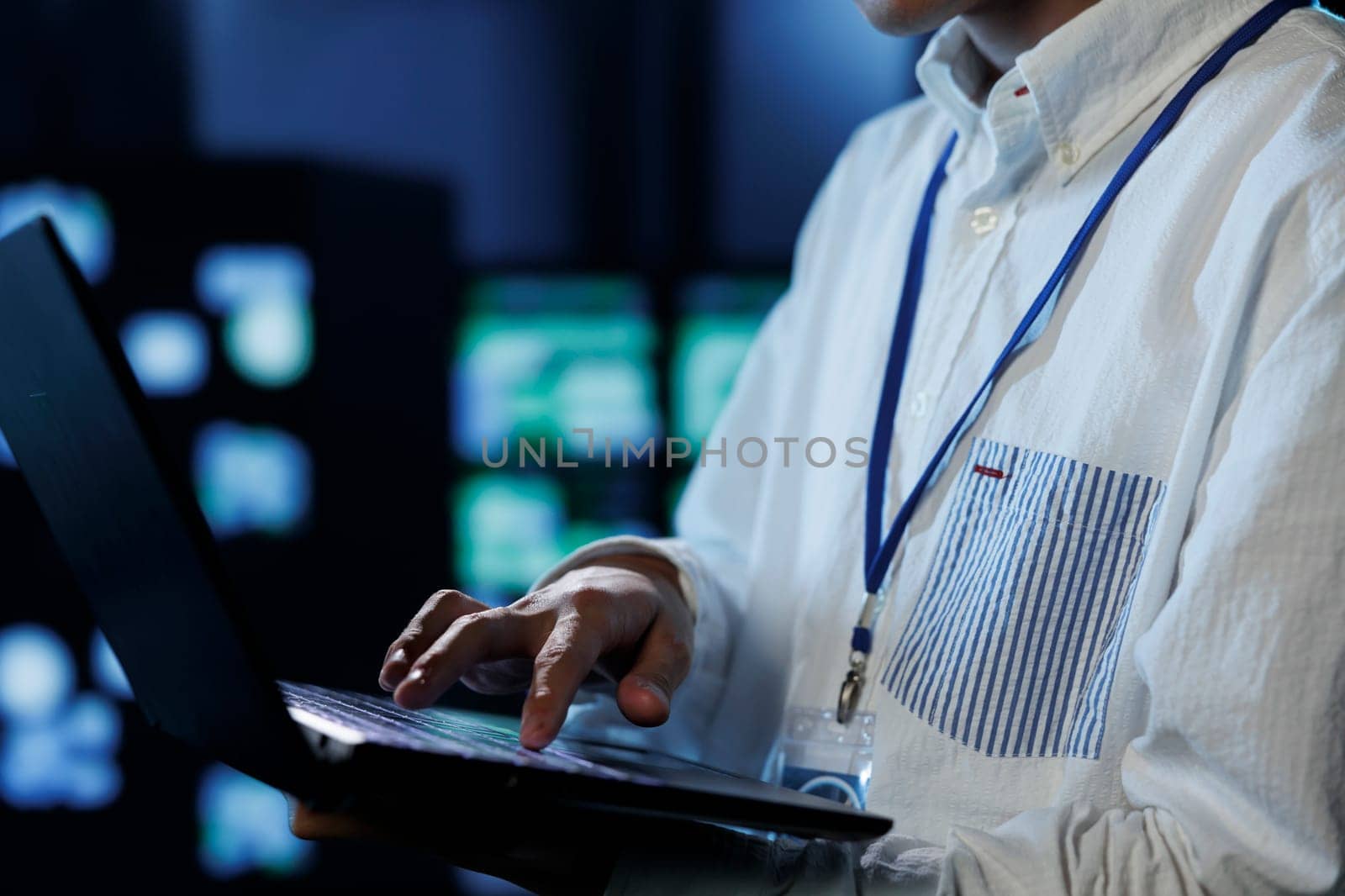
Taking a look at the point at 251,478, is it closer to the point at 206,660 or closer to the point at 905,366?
the point at 905,366

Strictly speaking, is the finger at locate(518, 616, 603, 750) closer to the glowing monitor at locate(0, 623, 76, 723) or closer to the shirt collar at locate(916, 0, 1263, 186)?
the shirt collar at locate(916, 0, 1263, 186)

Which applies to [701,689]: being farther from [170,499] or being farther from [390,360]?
[390,360]

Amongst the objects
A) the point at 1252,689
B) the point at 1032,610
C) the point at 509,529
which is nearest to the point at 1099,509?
the point at 1032,610

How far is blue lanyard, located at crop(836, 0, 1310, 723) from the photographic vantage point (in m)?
0.92

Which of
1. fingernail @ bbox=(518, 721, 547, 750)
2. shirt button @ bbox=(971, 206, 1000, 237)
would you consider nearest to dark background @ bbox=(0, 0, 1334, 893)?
shirt button @ bbox=(971, 206, 1000, 237)

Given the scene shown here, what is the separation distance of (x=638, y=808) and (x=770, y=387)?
812 millimetres

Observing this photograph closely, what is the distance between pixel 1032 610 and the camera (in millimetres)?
876

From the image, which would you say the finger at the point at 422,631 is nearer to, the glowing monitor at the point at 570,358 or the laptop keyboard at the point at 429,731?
the laptop keyboard at the point at 429,731

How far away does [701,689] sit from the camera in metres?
1.14

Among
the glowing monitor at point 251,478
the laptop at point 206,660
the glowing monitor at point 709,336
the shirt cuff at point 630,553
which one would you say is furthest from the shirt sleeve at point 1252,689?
the glowing monitor at point 251,478

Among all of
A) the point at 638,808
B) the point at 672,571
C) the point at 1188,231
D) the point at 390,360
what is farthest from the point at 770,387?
the point at 390,360

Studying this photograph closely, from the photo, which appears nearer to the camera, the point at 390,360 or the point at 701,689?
the point at 701,689

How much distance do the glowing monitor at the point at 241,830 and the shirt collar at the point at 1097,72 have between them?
2340 mm

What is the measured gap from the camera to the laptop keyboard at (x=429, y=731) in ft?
1.89
